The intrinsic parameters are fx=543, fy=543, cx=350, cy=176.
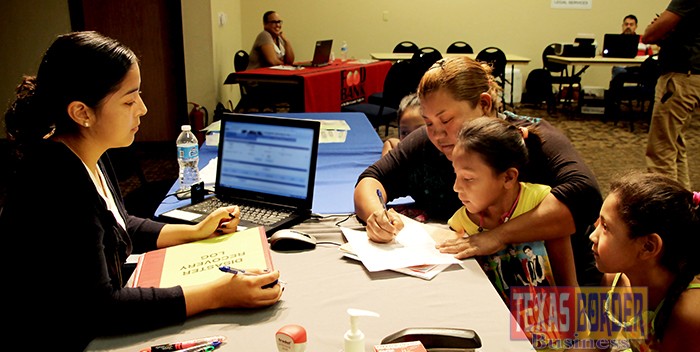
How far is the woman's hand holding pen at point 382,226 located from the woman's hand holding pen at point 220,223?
38 cm

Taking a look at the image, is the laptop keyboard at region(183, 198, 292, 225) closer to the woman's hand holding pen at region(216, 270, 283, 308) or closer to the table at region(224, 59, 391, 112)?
the woman's hand holding pen at region(216, 270, 283, 308)

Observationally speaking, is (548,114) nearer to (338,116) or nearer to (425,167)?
(338,116)

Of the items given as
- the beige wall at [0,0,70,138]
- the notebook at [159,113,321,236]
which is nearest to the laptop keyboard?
the notebook at [159,113,321,236]

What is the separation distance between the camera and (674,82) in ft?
11.5

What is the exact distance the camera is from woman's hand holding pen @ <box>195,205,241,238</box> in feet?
4.84

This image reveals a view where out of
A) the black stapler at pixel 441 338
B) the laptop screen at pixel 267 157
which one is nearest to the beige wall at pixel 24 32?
the laptop screen at pixel 267 157

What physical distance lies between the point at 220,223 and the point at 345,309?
0.53 m

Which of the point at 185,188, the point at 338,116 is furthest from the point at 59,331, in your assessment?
the point at 338,116

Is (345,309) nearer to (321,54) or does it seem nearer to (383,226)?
(383,226)

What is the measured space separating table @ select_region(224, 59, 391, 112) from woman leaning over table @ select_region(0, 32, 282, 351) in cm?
375

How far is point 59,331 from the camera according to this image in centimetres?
106

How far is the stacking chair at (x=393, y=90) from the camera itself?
490 centimetres

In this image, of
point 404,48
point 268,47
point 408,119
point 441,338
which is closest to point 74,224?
point 441,338

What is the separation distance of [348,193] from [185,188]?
0.64m
